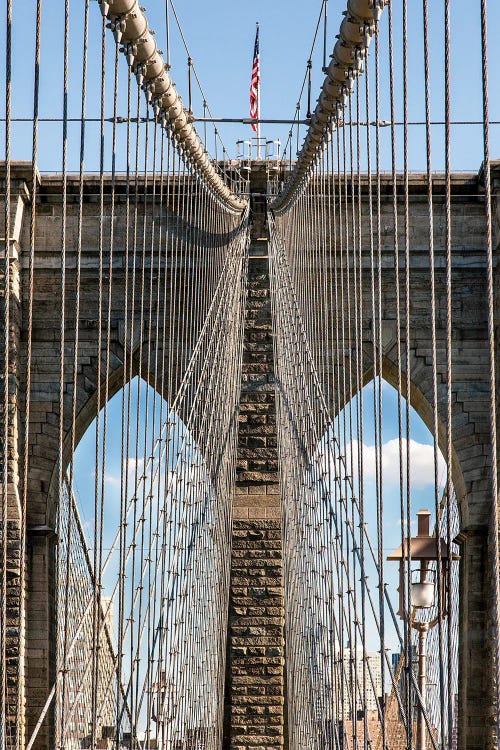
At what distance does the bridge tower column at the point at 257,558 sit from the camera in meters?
15.4

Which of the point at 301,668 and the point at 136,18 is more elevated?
the point at 136,18

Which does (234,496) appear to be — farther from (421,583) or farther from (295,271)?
(421,583)

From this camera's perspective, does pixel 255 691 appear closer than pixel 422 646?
No

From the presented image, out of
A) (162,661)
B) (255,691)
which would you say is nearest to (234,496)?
(255,691)

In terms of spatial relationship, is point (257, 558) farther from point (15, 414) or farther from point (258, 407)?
point (15, 414)

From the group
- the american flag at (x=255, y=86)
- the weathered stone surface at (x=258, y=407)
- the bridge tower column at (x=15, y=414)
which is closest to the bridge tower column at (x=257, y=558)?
the weathered stone surface at (x=258, y=407)

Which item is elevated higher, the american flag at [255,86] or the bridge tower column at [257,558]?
the american flag at [255,86]

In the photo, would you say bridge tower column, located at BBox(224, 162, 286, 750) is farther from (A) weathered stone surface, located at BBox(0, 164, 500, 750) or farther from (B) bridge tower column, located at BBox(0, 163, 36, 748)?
(B) bridge tower column, located at BBox(0, 163, 36, 748)

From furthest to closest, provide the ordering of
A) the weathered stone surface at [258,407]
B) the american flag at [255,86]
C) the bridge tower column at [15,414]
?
the american flag at [255,86]
the bridge tower column at [15,414]
the weathered stone surface at [258,407]

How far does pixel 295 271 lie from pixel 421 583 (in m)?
6.18

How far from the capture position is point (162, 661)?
970cm

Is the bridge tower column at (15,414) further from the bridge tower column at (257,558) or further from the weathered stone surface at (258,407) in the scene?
the bridge tower column at (257,558)

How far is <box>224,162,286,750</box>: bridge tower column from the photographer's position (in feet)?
50.6

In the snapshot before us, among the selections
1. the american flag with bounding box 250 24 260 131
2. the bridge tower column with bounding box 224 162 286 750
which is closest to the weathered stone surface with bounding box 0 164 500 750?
the bridge tower column with bounding box 224 162 286 750
